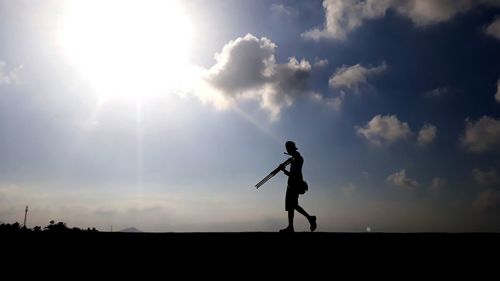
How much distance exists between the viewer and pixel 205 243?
6973 millimetres

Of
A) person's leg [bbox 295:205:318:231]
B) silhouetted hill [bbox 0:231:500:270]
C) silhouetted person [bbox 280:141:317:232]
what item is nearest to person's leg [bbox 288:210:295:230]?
silhouetted person [bbox 280:141:317:232]

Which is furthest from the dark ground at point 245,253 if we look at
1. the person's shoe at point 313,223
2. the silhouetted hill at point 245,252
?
the person's shoe at point 313,223

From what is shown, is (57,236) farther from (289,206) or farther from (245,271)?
(289,206)

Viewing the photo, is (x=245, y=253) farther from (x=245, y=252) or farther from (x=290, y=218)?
(x=290, y=218)

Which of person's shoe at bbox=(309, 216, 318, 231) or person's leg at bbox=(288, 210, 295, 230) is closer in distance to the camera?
person's leg at bbox=(288, 210, 295, 230)

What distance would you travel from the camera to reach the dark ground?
5.55 metres

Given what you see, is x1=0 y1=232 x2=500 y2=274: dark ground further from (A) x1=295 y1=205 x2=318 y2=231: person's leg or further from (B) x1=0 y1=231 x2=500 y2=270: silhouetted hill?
(A) x1=295 y1=205 x2=318 y2=231: person's leg

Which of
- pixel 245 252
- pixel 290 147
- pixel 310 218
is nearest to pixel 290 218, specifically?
pixel 310 218

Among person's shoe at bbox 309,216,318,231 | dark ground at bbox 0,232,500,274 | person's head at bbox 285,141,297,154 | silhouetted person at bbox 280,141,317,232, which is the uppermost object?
person's head at bbox 285,141,297,154

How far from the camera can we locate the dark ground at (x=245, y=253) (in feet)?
18.2

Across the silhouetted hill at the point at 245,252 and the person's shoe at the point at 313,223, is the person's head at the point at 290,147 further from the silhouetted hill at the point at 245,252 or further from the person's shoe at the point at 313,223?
the silhouetted hill at the point at 245,252

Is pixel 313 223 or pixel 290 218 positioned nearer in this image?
pixel 290 218

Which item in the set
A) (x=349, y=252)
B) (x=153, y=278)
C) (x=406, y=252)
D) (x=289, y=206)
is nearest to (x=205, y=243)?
(x=153, y=278)

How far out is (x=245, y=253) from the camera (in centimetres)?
617
